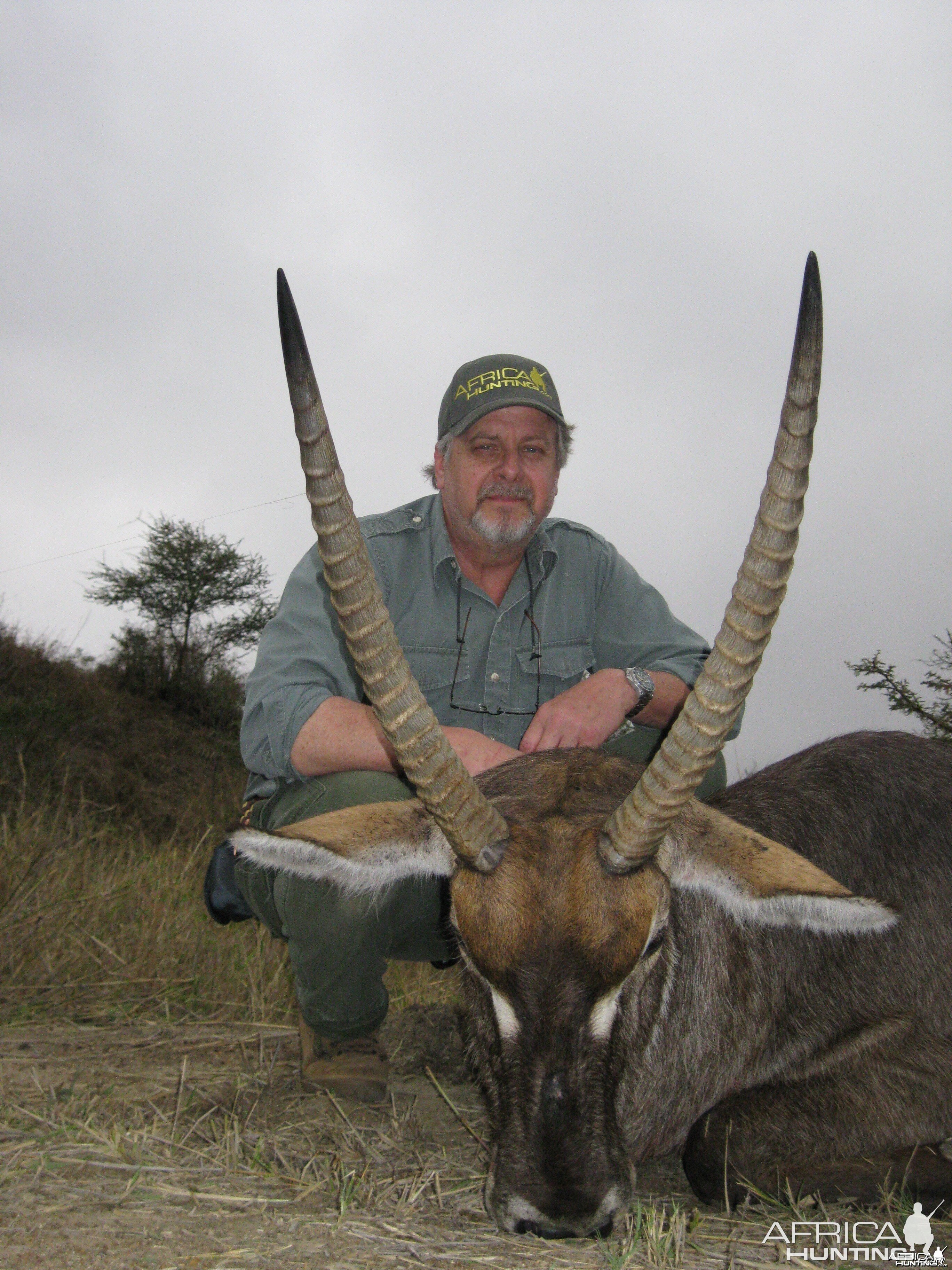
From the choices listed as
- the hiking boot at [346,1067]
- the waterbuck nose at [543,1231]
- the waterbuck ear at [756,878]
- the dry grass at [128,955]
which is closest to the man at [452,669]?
the hiking boot at [346,1067]

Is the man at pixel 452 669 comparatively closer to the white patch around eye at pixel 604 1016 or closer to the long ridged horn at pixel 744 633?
the long ridged horn at pixel 744 633

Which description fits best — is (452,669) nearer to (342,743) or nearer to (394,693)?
(342,743)

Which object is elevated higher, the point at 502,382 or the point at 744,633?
the point at 502,382

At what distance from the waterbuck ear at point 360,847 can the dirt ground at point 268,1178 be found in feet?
2.97

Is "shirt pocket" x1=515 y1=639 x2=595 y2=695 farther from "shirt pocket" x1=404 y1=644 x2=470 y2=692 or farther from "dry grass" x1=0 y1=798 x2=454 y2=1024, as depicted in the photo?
"dry grass" x1=0 y1=798 x2=454 y2=1024

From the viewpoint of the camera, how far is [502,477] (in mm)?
5328

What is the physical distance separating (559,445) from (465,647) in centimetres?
125

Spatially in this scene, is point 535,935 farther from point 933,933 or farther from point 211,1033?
point 211,1033

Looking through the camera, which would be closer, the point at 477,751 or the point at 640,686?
the point at 477,751

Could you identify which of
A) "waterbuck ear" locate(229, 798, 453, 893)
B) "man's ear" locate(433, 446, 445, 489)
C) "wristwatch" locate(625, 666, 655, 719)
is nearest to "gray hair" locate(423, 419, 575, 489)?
"man's ear" locate(433, 446, 445, 489)

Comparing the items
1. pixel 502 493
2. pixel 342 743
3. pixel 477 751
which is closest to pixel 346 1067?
pixel 342 743

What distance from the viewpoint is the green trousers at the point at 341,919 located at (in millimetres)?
4258

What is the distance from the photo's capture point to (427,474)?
6.29 meters

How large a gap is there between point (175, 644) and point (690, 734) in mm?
23358
